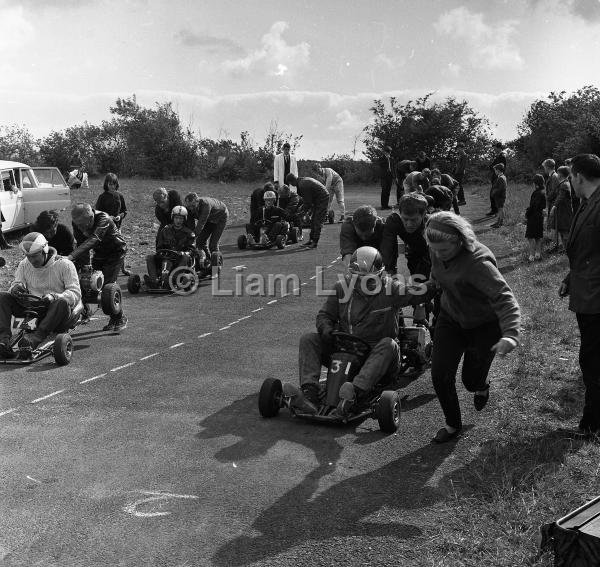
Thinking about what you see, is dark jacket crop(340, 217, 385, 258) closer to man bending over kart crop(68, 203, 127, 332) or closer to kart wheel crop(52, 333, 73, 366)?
kart wheel crop(52, 333, 73, 366)

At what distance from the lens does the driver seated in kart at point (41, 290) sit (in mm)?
8883

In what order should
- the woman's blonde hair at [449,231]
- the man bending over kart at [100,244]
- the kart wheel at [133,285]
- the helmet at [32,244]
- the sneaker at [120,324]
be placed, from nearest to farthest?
the woman's blonde hair at [449,231] → the helmet at [32,244] → the sneaker at [120,324] → the man bending over kart at [100,244] → the kart wheel at [133,285]

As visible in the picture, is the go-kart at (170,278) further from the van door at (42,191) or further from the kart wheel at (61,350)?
the van door at (42,191)

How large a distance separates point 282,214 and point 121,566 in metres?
15.4

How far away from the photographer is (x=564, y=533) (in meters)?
3.73

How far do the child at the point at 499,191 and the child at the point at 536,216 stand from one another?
5459 millimetres

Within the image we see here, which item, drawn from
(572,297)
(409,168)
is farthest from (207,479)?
(409,168)

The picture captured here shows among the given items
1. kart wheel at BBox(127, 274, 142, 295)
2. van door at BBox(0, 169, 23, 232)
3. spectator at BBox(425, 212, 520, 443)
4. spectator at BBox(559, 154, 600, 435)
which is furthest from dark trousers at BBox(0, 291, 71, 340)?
van door at BBox(0, 169, 23, 232)

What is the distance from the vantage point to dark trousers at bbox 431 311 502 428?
19.3 ft

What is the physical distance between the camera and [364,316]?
22.8 ft

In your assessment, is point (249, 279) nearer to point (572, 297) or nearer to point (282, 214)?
point (282, 214)

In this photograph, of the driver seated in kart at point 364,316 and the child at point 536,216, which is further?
the child at point 536,216

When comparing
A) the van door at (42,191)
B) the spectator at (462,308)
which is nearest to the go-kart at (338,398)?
the spectator at (462,308)

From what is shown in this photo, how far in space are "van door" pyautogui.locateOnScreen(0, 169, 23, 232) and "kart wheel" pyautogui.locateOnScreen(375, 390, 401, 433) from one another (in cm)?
1400
